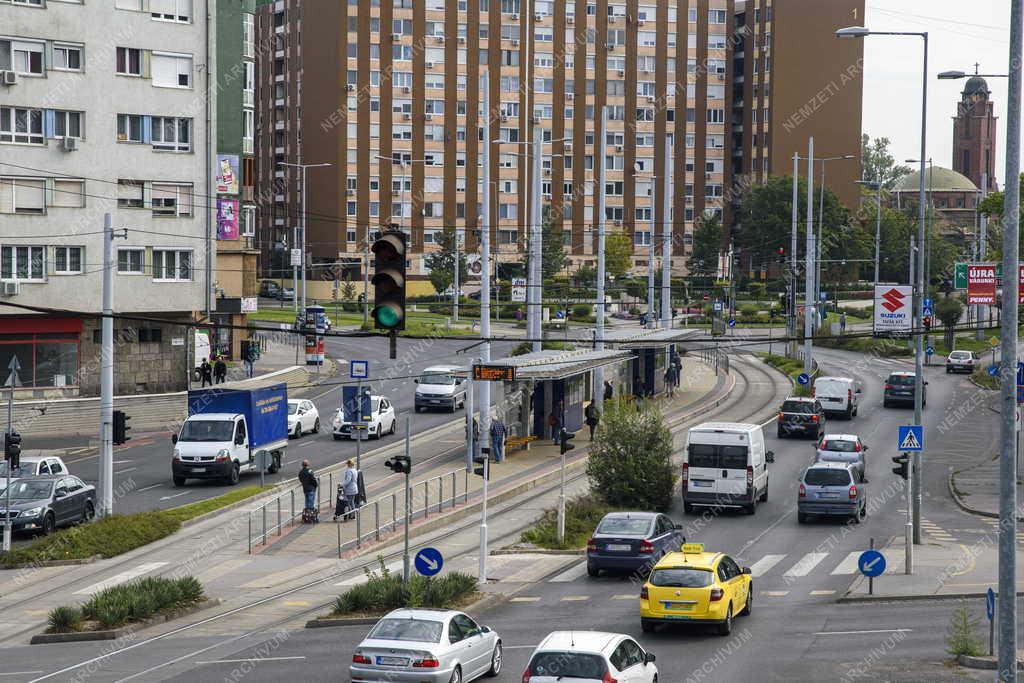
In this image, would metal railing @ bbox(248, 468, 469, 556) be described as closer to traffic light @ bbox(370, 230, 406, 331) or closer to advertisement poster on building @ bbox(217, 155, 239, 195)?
traffic light @ bbox(370, 230, 406, 331)

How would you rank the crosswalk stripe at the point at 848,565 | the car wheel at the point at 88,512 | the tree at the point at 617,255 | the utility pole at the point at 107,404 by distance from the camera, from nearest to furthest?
the crosswalk stripe at the point at 848,565 → the utility pole at the point at 107,404 → the car wheel at the point at 88,512 → the tree at the point at 617,255

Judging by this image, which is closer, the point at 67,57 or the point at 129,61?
the point at 67,57

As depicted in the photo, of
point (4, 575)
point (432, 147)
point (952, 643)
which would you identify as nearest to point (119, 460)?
point (4, 575)

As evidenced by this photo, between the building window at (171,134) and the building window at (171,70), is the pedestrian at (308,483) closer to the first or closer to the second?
the building window at (171,134)

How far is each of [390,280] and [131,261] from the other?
4779cm

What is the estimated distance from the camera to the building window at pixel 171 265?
58500 mm

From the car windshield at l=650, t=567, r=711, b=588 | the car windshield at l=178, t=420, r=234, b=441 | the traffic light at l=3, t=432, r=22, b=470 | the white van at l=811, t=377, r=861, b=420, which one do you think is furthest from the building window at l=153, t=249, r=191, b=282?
the car windshield at l=650, t=567, r=711, b=588

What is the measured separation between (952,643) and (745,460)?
16.4 meters

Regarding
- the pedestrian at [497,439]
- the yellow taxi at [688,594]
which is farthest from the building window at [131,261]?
the yellow taxi at [688,594]

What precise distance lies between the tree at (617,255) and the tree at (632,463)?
76567 mm

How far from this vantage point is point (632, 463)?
38406mm

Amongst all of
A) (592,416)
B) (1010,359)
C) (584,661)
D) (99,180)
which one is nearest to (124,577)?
(584,661)

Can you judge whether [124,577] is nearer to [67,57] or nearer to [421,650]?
[421,650]

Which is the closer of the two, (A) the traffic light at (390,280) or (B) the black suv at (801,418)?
(A) the traffic light at (390,280)
